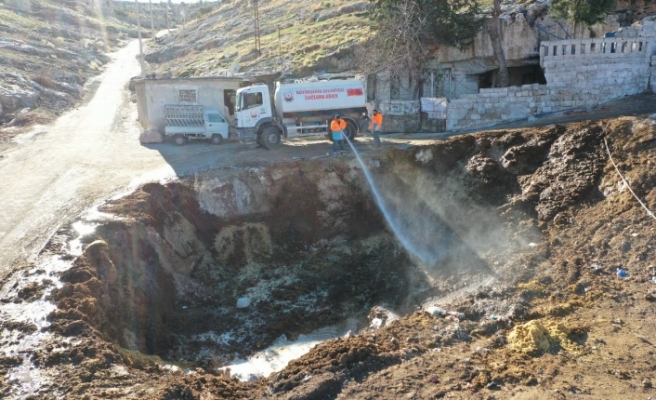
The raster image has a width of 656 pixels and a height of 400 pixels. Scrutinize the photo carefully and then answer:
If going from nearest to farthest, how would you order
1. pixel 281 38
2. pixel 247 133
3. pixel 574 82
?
pixel 247 133, pixel 574 82, pixel 281 38

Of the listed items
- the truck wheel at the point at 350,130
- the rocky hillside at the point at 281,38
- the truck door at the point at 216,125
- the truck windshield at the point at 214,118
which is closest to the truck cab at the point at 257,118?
the truck door at the point at 216,125

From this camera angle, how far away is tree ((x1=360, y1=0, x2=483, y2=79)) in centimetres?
2594

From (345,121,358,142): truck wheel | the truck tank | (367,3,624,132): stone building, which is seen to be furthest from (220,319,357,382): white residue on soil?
(367,3,624,132): stone building

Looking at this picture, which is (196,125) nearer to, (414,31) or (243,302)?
(414,31)

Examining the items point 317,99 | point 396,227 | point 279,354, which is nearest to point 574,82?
point 317,99

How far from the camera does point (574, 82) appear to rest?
22609 millimetres

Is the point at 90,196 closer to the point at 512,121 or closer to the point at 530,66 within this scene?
the point at 512,121

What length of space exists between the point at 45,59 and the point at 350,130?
31.5 metres

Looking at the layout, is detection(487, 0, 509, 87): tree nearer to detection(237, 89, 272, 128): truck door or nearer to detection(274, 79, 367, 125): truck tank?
detection(274, 79, 367, 125): truck tank

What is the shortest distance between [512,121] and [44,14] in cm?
6310

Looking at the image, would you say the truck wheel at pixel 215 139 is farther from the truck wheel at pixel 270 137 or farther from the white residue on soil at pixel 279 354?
the white residue on soil at pixel 279 354

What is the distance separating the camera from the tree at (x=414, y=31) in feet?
85.1

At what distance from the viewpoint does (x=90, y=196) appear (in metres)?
16.0

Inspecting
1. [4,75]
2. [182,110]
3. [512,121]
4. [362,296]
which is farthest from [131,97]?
[362,296]
